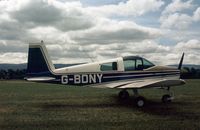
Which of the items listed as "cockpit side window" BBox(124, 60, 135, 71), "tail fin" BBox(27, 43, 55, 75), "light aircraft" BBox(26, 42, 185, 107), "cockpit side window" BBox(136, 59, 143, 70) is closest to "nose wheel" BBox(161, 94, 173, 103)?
"light aircraft" BBox(26, 42, 185, 107)

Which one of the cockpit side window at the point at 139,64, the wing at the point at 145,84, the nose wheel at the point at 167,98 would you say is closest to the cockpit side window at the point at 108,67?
the wing at the point at 145,84

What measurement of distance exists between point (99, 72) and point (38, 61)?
3.13 m

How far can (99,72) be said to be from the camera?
1436cm

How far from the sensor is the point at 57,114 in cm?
1104

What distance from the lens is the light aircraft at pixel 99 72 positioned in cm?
1426

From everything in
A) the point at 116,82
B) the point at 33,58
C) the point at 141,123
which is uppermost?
the point at 33,58

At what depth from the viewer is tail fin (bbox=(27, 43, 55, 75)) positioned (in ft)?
46.9

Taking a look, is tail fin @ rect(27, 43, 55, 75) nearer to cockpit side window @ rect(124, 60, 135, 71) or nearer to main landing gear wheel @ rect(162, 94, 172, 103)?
cockpit side window @ rect(124, 60, 135, 71)

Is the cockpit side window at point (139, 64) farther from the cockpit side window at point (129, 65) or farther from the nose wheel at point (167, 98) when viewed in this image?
the nose wheel at point (167, 98)

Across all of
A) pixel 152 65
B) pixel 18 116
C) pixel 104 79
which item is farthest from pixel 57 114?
pixel 152 65

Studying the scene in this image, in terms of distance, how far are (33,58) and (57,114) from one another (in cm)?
433

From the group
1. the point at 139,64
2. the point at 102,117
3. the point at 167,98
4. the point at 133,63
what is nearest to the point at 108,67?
the point at 133,63

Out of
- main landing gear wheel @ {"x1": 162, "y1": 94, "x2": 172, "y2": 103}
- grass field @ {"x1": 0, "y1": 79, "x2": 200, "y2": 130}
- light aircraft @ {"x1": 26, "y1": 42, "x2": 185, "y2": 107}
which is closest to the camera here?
grass field @ {"x1": 0, "y1": 79, "x2": 200, "y2": 130}

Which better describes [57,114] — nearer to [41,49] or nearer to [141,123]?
[141,123]
